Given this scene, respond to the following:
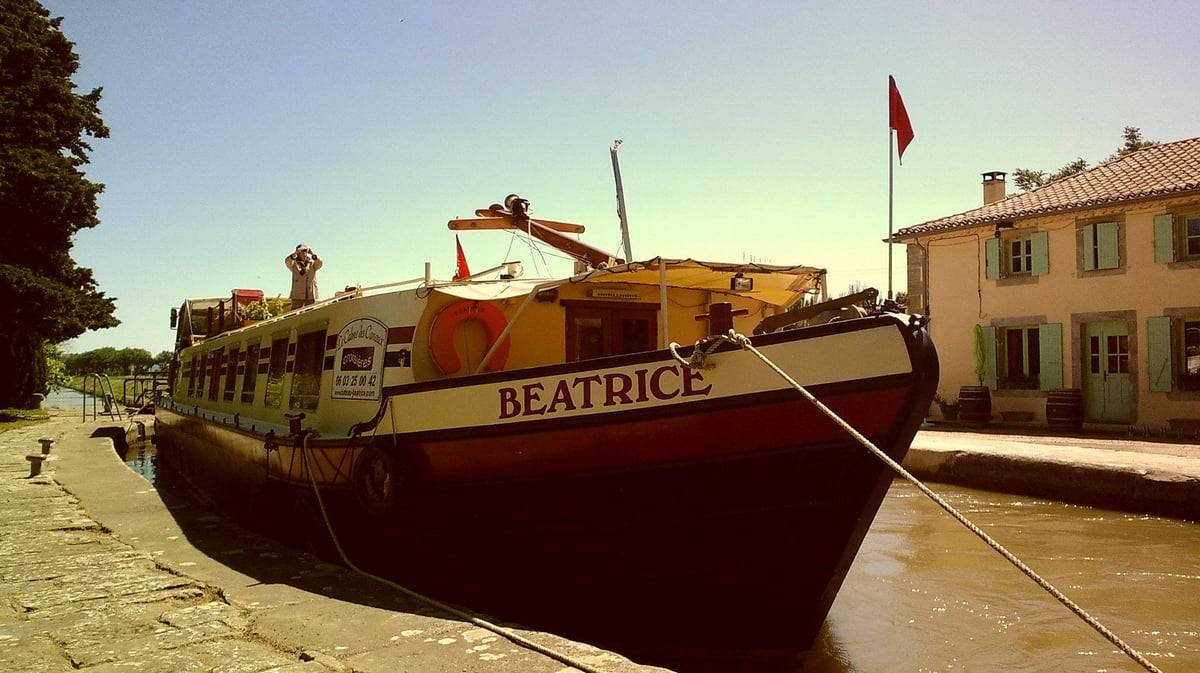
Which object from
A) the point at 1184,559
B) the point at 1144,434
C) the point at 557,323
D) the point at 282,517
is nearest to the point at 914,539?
the point at 1184,559

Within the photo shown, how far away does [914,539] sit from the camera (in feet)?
31.4

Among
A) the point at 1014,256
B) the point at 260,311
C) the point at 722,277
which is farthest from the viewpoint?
the point at 1014,256

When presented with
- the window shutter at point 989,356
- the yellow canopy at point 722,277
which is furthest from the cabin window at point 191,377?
the window shutter at point 989,356

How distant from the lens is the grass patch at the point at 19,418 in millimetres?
20000

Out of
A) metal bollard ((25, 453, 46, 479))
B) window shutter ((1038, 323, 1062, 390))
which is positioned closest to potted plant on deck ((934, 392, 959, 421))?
window shutter ((1038, 323, 1062, 390))

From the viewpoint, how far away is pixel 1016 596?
7.21 metres

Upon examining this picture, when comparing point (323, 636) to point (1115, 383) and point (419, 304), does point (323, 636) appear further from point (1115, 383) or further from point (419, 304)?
point (1115, 383)

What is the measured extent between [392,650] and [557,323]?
129 inches

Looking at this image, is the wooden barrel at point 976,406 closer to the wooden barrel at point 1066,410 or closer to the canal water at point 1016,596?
the wooden barrel at point 1066,410

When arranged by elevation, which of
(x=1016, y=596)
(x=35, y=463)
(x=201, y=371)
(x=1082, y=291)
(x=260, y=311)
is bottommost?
(x=1016, y=596)

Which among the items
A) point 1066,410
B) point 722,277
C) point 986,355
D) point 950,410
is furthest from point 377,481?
point 986,355

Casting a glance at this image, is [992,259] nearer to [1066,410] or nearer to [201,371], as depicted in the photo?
[1066,410]

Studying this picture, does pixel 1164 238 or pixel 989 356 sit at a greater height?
pixel 1164 238

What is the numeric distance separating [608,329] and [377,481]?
218 cm
